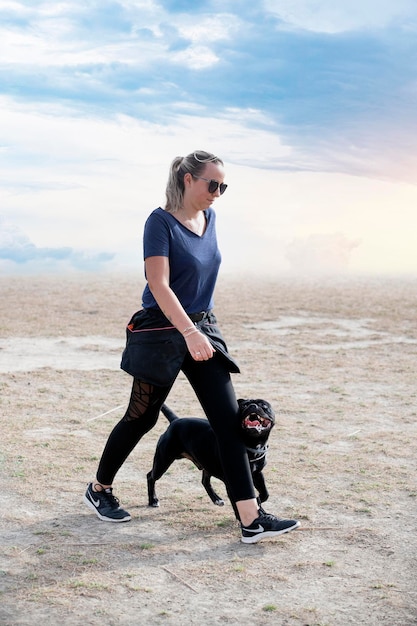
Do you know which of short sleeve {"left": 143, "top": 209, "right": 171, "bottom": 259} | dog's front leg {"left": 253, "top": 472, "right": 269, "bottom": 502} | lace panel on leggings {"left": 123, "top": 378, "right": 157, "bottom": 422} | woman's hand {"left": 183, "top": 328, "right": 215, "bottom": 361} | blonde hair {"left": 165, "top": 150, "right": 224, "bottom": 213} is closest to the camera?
woman's hand {"left": 183, "top": 328, "right": 215, "bottom": 361}

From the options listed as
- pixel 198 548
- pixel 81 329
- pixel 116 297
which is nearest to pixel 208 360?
pixel 198 548

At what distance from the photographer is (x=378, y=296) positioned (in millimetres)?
22219

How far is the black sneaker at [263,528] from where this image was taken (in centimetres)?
424

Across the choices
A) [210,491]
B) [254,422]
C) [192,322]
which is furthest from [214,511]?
[192,322]

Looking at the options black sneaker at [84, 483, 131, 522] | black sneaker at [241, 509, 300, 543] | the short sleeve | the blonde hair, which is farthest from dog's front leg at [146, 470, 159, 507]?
the blonde hair

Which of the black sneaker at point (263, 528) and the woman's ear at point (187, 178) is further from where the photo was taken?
the black sneaker at point (263, 528)

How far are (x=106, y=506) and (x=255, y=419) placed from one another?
111 centimetres

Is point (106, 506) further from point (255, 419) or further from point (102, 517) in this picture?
point (255, 419)

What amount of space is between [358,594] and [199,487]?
175cm

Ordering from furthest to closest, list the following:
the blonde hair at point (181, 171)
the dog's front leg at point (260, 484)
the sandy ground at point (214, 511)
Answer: the dog's front leg at point (260, 484) < the blonde hair at point (181, 171) < the sandy ground at point (214, 511)

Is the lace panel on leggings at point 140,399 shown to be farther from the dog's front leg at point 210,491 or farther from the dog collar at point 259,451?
the dog's front leg at point 210,491

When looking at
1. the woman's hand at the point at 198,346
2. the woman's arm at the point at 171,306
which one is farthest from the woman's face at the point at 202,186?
the woman's hand at the point at 198,346

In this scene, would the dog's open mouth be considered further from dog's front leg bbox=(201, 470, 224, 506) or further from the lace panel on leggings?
dog's front leg bbox=(201, 470, 224, 506)

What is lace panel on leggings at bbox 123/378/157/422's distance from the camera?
13.9 feet
